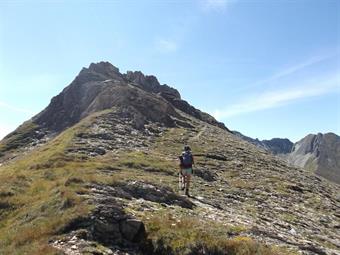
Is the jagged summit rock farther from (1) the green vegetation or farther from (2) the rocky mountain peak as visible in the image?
(1) the green vegetation

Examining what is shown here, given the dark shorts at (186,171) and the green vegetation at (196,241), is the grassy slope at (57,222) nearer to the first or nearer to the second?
the green vegetation at (196,241)

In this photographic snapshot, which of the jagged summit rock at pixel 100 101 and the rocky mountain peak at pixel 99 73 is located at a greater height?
the rocky mountain peak at pixel 99 73

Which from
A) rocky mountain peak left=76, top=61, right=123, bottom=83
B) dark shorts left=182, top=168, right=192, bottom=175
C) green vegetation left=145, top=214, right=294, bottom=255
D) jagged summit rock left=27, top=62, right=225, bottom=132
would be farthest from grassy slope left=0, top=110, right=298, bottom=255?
rocky mountain peak left=76, top=61, right=123, bottom=83

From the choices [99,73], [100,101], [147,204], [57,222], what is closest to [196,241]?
[57,222]

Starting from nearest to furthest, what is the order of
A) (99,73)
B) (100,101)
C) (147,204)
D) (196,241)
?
(196,241) < (147,204) < (100,101) < (99,73)

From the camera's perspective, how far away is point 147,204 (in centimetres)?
2620

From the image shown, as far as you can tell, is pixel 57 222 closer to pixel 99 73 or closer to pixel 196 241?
pixel 196 241

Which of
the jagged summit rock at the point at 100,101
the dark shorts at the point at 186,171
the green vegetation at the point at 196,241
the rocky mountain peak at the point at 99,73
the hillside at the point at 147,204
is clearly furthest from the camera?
the rocky mountain peak at the point at 99,73

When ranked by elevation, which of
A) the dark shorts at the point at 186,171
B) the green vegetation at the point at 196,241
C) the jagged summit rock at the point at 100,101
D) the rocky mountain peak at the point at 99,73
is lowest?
the green vegetation at the point at 196,241

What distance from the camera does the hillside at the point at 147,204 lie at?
19328 millimetres

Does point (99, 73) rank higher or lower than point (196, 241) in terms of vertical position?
higher

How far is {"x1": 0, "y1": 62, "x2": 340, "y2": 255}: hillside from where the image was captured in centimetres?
1933

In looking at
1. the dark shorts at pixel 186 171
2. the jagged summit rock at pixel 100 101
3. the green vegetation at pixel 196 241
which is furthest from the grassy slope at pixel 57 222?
the jagged summit rock at pixel 100 101

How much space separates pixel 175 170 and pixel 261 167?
24801 mm
